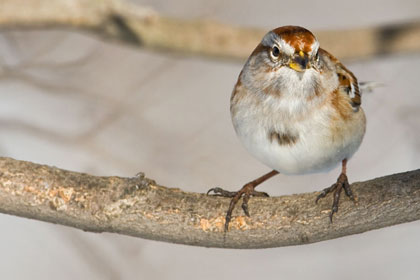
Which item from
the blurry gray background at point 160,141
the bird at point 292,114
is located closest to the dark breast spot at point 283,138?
the bird at point 292,114

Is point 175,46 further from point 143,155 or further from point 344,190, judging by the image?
point 344,190

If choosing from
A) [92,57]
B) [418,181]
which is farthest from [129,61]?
[418,181]

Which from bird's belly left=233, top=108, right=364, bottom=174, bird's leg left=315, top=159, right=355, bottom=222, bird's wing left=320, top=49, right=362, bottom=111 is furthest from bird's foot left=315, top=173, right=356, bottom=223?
bird's wing left=320, top=49, right=362, bottom=111

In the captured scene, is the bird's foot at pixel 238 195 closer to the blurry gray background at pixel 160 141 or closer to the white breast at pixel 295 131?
the white breast at pixel 295 131

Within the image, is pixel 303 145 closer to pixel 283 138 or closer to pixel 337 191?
pixel 283 138

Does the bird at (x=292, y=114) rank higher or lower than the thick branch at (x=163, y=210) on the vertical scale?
higher

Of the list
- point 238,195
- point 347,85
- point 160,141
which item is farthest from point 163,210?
point 160,141

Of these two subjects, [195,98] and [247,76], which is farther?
[195,98]
